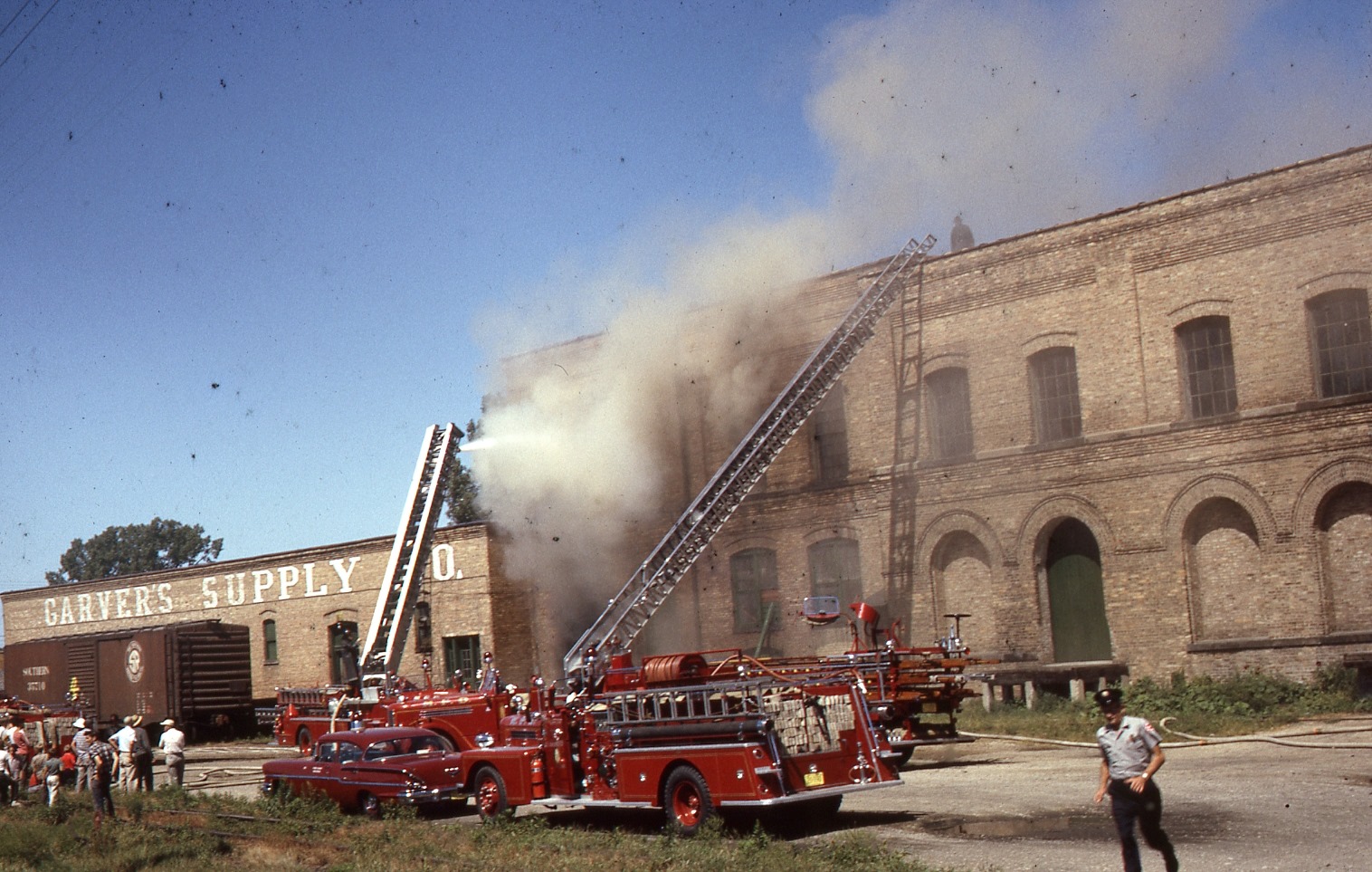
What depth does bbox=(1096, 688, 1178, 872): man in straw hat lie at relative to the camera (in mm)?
9367

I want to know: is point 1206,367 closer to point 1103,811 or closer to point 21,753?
point 1103,811

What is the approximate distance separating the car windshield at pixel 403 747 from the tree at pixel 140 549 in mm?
96806

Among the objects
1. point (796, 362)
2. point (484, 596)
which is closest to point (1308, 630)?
point (796, 362)

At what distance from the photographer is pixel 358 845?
14.4 m

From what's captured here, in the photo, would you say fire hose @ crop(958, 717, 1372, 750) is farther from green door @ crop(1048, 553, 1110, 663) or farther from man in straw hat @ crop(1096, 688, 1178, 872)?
man in straw hat @ crop(1096, 688, 1178, 872)

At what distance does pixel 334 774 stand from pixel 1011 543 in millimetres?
14480

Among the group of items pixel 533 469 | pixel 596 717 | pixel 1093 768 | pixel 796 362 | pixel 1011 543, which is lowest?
pixel 1093 768

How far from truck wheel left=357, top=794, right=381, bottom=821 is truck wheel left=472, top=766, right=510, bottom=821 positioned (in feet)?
5.71

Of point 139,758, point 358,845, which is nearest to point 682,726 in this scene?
point 358,845

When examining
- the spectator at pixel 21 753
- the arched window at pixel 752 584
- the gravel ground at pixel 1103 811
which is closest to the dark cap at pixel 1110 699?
the gravel ground at pixel 1103 811

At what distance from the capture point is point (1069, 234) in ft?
89.1

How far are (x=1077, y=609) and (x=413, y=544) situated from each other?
12.8m

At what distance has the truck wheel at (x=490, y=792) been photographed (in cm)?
1658

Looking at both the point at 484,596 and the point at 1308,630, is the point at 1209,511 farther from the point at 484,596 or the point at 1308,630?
the point at 484,596
